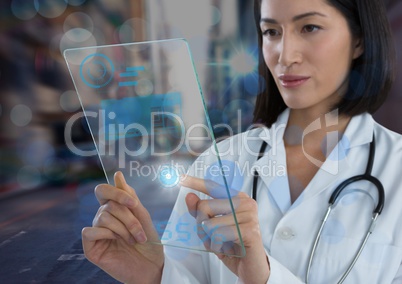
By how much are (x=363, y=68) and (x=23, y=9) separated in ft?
3.90

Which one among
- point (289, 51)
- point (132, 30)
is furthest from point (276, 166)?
point (132, 30)

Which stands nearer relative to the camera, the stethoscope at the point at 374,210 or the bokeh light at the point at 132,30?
the stethoscope at the point at 374,210

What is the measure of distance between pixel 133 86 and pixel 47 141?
1153mm

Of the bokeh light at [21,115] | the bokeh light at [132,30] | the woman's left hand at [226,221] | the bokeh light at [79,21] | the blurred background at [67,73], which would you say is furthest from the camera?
the bokeh light at [21,115]

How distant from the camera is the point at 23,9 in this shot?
4.92 ft

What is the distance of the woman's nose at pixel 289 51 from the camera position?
0.67 metres

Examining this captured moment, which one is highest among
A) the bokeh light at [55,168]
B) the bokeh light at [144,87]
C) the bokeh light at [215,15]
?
the bokeh light at [215,15]

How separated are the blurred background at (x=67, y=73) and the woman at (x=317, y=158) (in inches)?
11.7

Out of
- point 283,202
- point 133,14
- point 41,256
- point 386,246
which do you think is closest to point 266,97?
point 283,202

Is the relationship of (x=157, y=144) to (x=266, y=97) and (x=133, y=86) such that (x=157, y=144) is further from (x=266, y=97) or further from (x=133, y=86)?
(x=266, y=97)

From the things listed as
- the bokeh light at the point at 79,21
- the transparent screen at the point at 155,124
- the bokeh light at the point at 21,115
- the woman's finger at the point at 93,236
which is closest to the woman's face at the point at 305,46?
the transparent screen at the point at 155,124

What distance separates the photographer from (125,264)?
22.0 inches

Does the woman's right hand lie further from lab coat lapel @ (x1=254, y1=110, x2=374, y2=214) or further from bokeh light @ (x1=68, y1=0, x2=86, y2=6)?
bokeh light @ (x1=68, y1=0, x2=86, y2=6)

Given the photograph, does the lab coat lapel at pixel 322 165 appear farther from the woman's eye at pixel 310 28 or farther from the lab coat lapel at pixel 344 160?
the woman's eye at pixel 310 28
